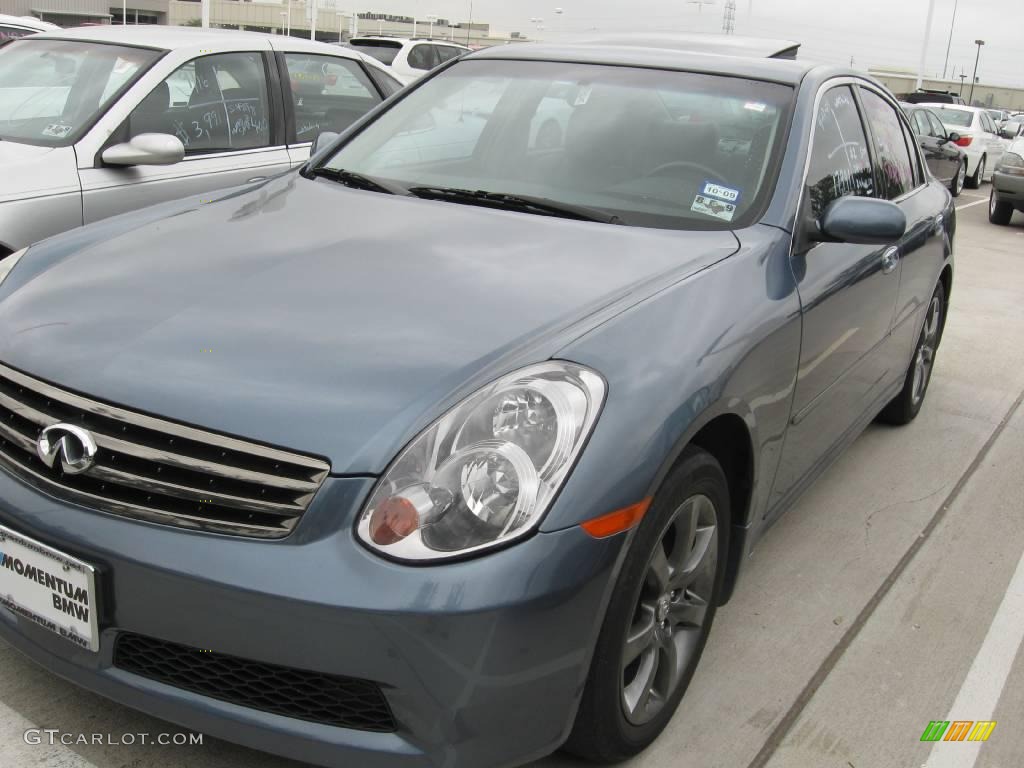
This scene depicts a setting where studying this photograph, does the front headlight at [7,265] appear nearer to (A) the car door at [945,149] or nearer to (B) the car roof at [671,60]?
(B) the car roof at [671,60]

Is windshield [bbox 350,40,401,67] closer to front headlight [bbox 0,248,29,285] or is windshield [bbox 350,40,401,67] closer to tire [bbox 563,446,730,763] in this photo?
front headlight [bbox 0,248,29,285]

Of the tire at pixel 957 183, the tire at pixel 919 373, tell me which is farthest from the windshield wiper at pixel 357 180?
the tire at pixel 957 183

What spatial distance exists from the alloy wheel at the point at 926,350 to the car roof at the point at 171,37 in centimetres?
355

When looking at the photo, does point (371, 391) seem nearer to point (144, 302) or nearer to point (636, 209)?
point (144, 302)

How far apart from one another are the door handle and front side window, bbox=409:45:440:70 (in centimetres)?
1355

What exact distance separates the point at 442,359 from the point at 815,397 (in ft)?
4.65

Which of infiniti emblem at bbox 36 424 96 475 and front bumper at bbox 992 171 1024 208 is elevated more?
infiniti emblem at bbox 36 424 96 475

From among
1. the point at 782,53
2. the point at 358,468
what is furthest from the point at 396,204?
the point at 782,53

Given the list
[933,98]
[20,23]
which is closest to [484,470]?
[20,23]

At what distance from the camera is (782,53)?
4031 millimetres

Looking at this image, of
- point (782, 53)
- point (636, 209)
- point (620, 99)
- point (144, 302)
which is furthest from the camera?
point (782, 53)

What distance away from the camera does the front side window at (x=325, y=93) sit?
5.89 m

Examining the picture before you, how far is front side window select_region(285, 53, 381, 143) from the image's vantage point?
589 cm

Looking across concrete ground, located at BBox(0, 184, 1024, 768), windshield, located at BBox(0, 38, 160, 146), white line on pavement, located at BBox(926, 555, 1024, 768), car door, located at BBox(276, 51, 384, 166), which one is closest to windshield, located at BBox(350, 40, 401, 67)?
car door, located at BBox(276, 51, 384, 166)
